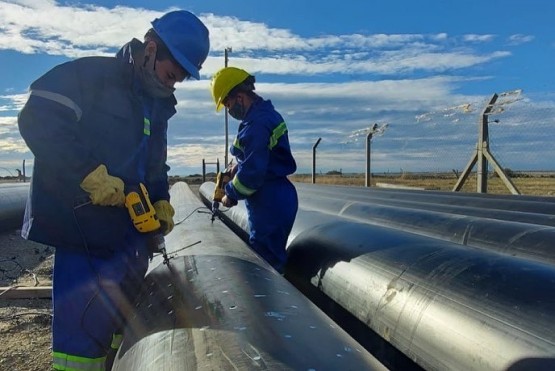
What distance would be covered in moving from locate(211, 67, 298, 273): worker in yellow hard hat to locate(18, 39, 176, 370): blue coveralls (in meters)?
0.94

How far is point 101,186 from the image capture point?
1919 mm

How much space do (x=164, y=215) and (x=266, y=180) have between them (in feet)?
→ 3.05

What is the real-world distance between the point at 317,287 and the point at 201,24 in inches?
55.8

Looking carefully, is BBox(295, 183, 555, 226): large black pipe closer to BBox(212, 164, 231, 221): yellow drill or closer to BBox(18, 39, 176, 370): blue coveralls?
BBox(212, 164, 231, 221): yellow drill

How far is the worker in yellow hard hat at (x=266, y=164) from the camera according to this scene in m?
3.06

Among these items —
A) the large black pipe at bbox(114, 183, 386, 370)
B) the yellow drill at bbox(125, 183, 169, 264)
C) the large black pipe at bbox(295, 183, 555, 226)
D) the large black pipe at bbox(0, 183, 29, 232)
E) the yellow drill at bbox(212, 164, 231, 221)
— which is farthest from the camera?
the large black pipe at bbox(0, 183, 29, 232)

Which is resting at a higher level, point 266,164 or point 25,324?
point 266,164

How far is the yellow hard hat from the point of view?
3.16 metres

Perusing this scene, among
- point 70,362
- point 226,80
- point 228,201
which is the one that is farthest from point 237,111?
point 70,362

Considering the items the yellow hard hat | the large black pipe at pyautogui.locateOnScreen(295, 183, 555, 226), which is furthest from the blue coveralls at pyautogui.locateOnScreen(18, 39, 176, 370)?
the large black pipe at pyautogui.locateOnScreen(295, 183, 555, 226)

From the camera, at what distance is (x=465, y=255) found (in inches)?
83.0

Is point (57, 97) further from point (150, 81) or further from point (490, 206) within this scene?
point (490, 206)

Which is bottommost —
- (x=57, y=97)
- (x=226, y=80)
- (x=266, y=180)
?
(x=266, y=180)

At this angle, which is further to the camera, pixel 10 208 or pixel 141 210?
pixel 10 208
